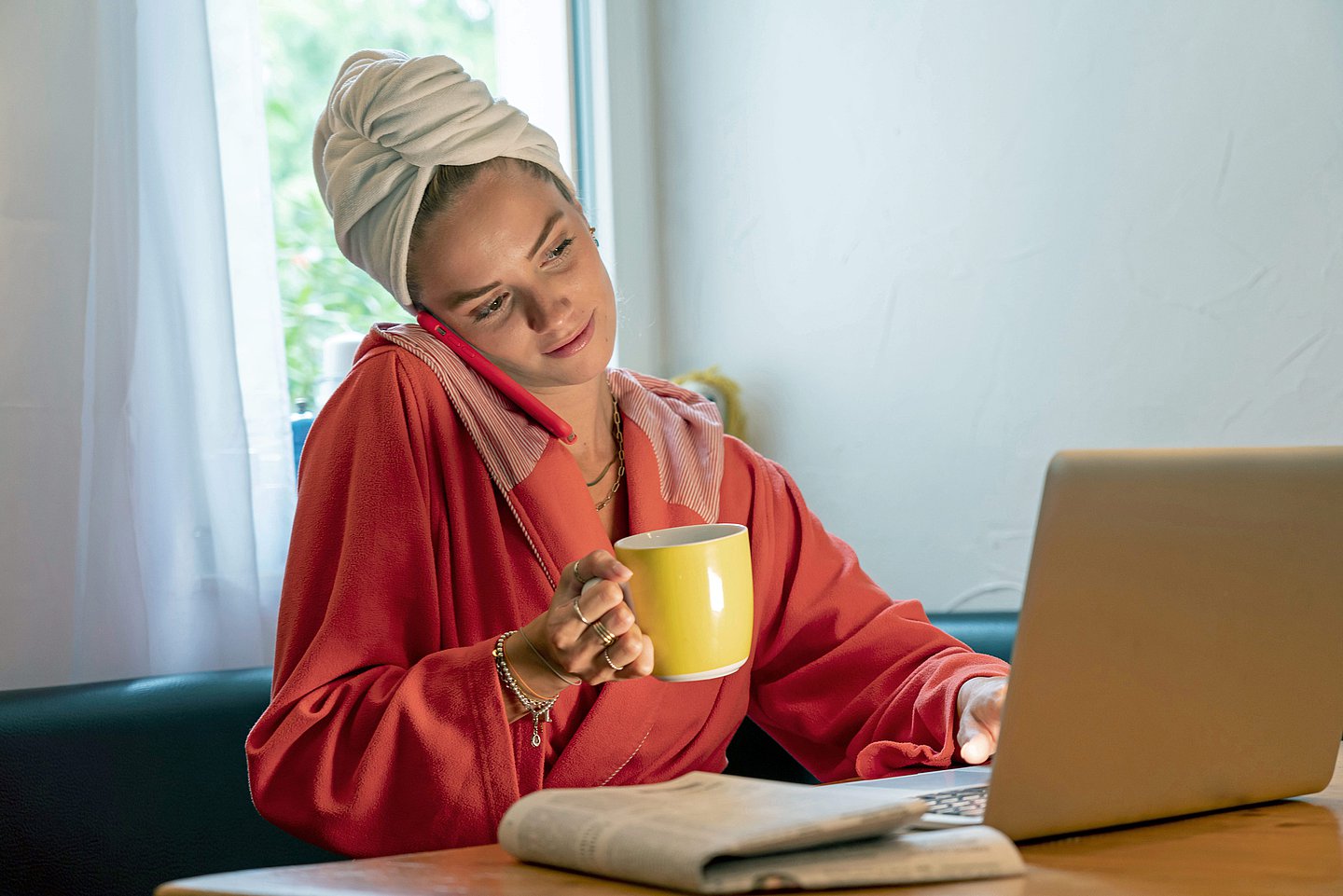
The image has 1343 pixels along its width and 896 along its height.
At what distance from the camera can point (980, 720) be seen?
990 mm

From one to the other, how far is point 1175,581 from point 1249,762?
17 centimetres

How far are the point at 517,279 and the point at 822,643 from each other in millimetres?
525

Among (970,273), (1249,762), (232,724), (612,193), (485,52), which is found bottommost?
(232,724)

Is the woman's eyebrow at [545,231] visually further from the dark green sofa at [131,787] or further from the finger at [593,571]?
the dark green sofa at [131,787]

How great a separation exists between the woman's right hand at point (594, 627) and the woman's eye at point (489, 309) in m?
0.44

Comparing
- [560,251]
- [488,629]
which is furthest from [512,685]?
[560,251]

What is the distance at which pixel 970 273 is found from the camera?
174cm

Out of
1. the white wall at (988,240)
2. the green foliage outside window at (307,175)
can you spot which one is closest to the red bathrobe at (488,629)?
the white wall at (988,240)

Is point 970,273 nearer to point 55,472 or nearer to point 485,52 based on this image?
point 485,52

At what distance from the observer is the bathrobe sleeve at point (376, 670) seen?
3.02 ft

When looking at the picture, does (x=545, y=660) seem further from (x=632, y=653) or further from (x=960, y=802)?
(x=960, y=802)

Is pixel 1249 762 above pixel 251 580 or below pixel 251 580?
above

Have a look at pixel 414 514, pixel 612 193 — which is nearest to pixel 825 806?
pixel 414 514

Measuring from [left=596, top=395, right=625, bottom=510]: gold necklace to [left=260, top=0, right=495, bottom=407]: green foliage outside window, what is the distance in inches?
27.7
